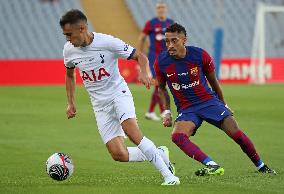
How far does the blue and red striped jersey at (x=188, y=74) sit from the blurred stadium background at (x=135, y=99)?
3.52ft

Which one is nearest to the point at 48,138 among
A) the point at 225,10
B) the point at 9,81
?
the point at 9,81

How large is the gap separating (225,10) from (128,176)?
108ft

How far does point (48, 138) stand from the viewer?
16.2 m

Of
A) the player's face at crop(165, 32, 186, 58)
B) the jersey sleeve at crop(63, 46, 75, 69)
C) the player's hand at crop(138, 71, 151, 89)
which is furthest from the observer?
the player's face at crop(165, 32, 186, 58)

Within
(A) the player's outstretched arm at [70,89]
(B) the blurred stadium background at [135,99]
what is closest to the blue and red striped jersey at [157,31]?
(B) the blurred stadium background at [135,99]

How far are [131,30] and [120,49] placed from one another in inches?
1201

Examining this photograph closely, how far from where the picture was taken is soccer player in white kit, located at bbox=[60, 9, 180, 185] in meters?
9.56

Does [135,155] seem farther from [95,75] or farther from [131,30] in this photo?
[131,30]

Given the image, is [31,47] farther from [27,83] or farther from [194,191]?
[194,191]

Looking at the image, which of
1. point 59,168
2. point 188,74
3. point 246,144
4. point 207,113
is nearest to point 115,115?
point 59,168

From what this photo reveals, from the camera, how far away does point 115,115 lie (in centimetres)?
1033

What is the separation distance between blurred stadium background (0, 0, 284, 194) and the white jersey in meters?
1.10

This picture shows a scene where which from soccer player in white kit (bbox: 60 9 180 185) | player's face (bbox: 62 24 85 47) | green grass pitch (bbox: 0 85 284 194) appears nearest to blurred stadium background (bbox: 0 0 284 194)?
green grass pitch (bbox: 0 85 284 194)

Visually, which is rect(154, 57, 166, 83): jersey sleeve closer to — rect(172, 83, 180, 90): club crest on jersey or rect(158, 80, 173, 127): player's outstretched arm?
rect(158, 80, 173, 127): player's outstretched arm
